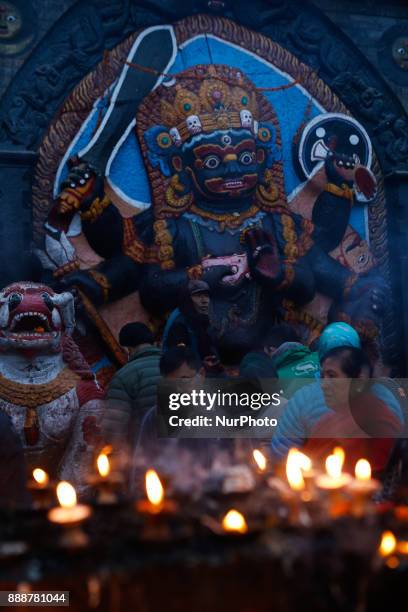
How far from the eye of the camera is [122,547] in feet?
5.44

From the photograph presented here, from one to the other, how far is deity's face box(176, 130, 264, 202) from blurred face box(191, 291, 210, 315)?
40.9 inches

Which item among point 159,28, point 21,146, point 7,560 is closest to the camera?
point 7,560

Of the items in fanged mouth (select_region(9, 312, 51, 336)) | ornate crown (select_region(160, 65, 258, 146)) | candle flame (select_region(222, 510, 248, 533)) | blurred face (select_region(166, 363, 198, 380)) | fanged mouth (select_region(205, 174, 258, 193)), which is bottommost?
candle flame (select_region(222, 510, 248, 533))

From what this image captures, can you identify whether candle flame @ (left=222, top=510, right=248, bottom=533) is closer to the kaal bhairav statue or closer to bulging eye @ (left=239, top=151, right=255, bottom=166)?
the kaal bhairav statue

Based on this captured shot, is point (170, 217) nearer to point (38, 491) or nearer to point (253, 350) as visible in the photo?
point (253, 350)

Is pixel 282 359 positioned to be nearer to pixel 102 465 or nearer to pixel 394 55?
pixel 394 55

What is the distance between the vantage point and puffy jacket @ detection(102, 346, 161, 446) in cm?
515

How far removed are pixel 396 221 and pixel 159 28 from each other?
9.98 ft

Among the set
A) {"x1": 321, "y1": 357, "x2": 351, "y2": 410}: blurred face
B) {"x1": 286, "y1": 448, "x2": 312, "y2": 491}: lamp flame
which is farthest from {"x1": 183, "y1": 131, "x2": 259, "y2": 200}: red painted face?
{"x1": 286, "y1": 448, "x2": 312, "y2": 491}: lamp flame

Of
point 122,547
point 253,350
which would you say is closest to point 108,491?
point 122,547

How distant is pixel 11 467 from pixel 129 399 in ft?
5.42

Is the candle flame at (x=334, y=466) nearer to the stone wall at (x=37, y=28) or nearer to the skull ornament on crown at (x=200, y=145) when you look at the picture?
the skull ornament on crown at (x=200, y=145)
